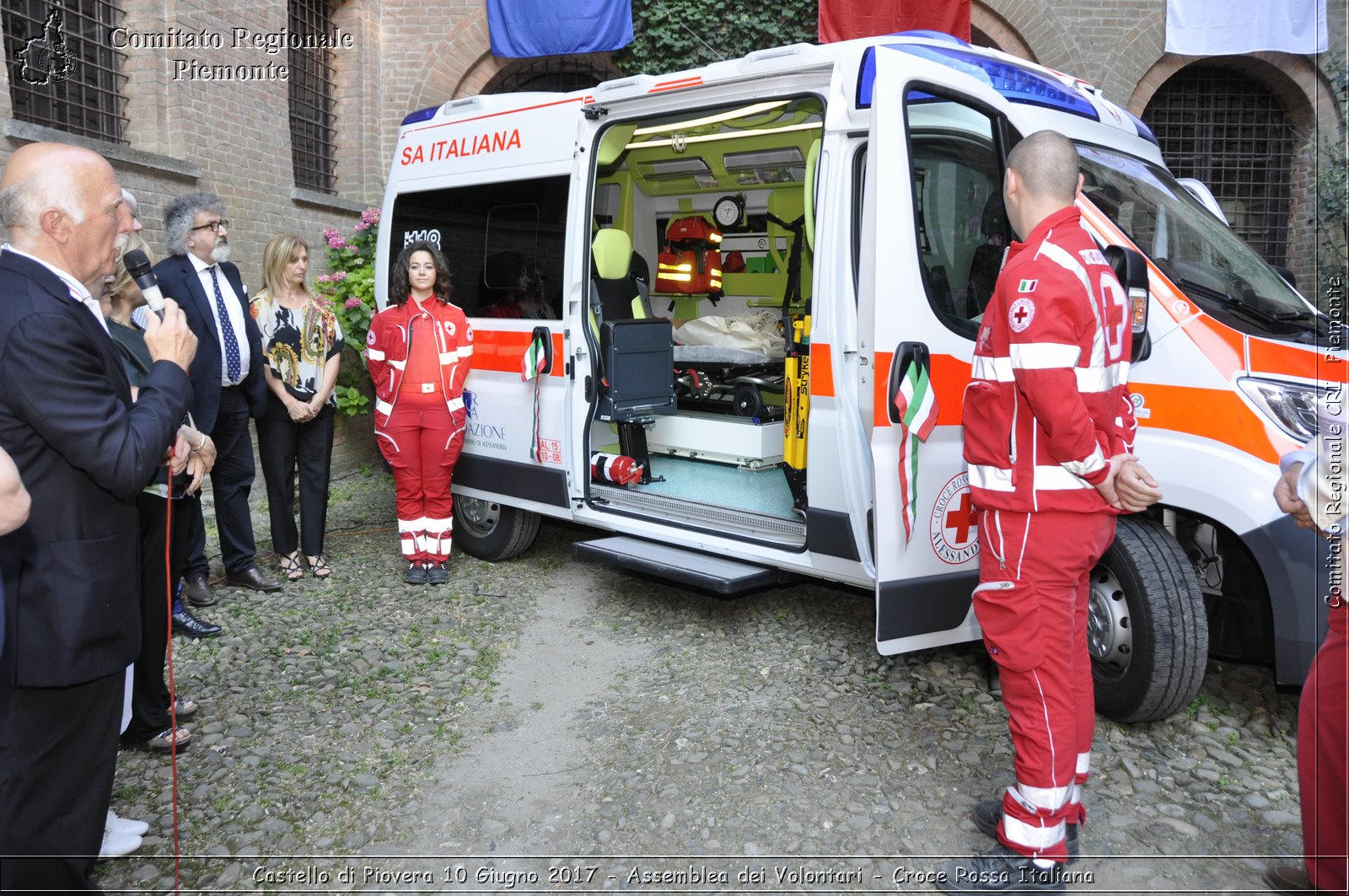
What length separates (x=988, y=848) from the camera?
9.72 feet

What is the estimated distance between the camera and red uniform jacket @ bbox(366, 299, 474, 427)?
5.52 metres

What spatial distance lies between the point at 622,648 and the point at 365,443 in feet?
18.8

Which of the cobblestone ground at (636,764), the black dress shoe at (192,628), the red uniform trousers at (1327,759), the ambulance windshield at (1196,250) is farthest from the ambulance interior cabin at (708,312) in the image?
the red uniform trousers at (1327,759)

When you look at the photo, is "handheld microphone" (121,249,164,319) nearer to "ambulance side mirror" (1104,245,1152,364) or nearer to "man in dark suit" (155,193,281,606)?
"man in dark suit" (155,193,281,606)

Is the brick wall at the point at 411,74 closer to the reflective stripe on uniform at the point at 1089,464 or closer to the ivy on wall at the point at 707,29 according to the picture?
the ivy on wall at the point at 707,29

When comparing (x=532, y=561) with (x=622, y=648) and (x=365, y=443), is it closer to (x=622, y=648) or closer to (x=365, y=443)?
(x=622, y=648)

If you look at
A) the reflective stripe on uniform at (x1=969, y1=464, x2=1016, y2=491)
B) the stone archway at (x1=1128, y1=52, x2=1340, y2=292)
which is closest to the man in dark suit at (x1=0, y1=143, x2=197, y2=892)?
the reflective stripe on uniform at (x1=969, y1=464, x2=1016, y2=491)

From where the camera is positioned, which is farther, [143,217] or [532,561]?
[143,217]

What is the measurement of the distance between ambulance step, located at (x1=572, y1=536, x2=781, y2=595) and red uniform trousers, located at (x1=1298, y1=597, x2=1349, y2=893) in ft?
7.47

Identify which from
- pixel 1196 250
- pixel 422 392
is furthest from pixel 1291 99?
pixel 422 392

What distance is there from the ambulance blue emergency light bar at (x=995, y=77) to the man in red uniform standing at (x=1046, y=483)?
108 cm

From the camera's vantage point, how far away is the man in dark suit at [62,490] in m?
2.19

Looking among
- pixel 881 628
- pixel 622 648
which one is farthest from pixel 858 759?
pixel 622 648

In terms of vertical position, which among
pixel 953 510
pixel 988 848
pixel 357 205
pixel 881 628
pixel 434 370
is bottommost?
pixel 988 848
